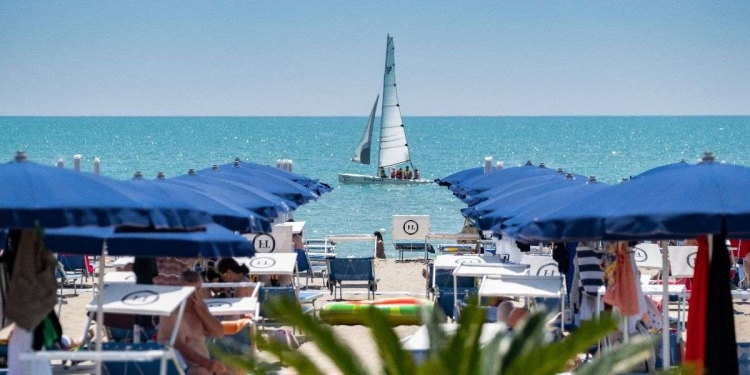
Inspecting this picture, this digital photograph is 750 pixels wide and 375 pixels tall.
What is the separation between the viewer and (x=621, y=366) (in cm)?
461

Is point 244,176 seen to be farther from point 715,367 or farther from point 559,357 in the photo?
point 559,357

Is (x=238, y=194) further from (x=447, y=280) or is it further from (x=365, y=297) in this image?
(x=365, y=297)

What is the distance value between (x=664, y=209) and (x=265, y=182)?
9191 millimetres

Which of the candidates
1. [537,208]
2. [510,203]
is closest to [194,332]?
[537,208]

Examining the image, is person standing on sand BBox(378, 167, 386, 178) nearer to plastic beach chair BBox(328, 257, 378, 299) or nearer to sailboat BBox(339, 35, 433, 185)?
sailboat BBox(339, 35, 433, 185)

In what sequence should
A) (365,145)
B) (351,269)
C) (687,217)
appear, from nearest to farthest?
(687,217), (351,269), (365,145)

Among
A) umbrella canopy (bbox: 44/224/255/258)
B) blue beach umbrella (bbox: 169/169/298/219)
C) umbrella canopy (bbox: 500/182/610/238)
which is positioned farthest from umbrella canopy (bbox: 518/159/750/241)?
blue beach umbrella (bbox: 169/169/298/219)

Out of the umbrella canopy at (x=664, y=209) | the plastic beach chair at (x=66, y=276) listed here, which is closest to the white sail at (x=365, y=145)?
the plastic beach chair at (x=66, y=276)

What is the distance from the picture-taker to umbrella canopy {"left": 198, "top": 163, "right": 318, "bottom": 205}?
15.0 m

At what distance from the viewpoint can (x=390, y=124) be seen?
52094mm

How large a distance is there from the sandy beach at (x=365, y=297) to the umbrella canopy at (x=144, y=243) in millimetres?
933

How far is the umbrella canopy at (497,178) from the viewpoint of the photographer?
1641 centimetres

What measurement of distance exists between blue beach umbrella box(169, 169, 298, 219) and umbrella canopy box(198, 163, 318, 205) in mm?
1484

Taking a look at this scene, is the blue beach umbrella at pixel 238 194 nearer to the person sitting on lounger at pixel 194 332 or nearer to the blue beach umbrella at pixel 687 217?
the person sitting on lounger at pixel 194 332
